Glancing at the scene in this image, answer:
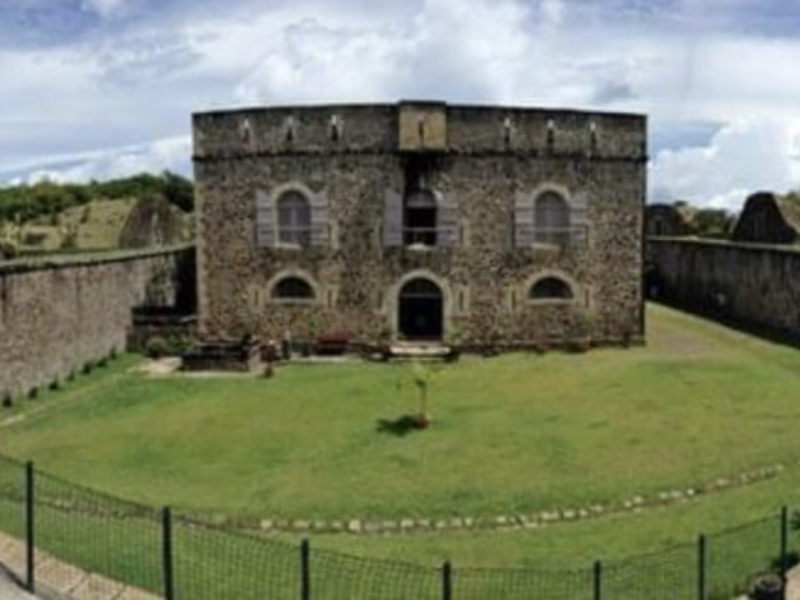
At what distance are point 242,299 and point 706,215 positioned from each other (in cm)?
3957

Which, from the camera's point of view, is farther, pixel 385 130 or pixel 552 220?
pixel 552 220

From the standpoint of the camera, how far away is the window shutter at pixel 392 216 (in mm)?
34312

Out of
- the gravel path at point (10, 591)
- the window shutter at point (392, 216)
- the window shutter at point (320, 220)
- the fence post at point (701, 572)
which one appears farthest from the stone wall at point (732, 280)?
the gravel path at point (10, 591)

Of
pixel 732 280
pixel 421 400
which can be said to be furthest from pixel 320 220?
pixel 732 280

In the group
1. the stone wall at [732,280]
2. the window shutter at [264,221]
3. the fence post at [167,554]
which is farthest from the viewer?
the stone wall at [732,280]

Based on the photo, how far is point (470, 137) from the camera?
34188 millimetres

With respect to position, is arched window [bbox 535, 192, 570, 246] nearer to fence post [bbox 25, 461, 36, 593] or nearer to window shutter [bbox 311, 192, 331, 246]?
window shutter [bbox 311, 192, 331, 246]

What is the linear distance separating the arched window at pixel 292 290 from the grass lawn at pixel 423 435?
3.40m

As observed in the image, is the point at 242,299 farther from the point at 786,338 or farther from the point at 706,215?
the point at 706,215

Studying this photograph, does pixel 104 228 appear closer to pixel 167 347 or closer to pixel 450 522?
pixel 167 347

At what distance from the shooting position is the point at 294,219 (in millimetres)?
34719

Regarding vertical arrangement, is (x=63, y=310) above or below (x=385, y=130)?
below

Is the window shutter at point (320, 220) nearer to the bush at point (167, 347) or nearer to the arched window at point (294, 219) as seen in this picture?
the arched window at point (294, 219)

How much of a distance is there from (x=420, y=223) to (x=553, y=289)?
14.0ft
